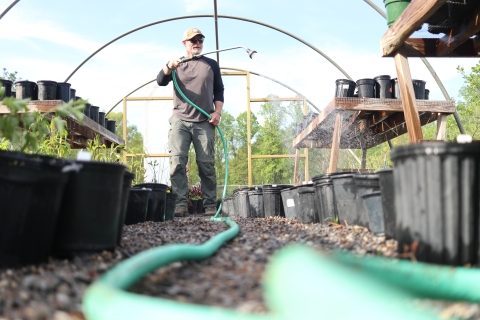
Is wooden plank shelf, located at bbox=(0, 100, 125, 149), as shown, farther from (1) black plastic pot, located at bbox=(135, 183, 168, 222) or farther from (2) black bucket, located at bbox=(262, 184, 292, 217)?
(2) black bucket, located at bbox=(262, 184, 292, 217)

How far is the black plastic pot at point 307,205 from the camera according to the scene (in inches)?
149

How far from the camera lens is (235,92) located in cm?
1139

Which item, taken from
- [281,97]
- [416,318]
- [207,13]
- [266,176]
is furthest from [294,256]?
[266,176]

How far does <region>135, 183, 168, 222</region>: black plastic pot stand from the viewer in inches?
169

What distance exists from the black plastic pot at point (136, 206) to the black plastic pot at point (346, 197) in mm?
1490

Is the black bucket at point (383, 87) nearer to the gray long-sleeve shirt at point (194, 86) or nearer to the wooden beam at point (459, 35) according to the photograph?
the wooden beam at point (459, 35)

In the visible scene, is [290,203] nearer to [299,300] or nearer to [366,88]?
[366,88]

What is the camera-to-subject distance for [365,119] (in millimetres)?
6371

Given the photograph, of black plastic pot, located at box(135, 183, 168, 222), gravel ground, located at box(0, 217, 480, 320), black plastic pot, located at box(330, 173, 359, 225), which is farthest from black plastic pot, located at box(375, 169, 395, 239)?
black plastic pot, located at box(135, 183, 168, 222)

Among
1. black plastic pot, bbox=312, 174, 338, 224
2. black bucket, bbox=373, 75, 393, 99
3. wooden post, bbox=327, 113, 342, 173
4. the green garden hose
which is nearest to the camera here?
the green garden hose

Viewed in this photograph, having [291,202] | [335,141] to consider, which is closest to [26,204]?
[291,202]

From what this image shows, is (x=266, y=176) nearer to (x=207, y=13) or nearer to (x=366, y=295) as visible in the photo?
(x=207, y=13)

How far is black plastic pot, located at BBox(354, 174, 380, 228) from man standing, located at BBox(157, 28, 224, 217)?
2336 mm

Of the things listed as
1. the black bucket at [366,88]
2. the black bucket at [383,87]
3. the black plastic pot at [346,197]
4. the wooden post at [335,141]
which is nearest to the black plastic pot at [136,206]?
the black plastic pot at [346,197]
